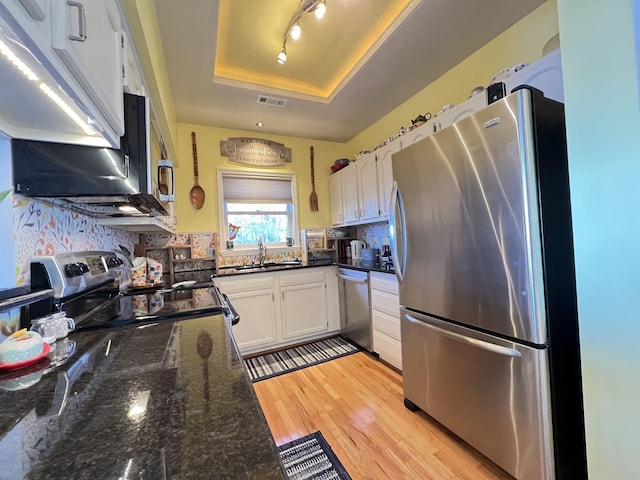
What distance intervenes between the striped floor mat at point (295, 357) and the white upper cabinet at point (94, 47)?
2.17m

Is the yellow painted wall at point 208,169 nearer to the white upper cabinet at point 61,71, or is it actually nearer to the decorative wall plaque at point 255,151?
the decorative wall plaque at point 255,151

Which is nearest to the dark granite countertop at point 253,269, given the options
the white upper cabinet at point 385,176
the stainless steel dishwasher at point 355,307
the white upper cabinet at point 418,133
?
the stainless steel dishwasher at point 355,307

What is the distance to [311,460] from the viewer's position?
142cm

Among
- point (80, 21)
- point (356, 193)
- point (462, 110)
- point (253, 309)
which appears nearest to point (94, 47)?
point (80, 21)

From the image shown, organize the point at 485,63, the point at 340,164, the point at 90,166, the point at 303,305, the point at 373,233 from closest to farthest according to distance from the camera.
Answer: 1. the point at 90,166
2. the point at 485,63
3. the point at 303,305
4. the point at 373,233
5. the point at 340,164

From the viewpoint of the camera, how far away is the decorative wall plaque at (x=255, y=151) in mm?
3174

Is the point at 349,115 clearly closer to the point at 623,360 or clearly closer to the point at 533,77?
the point at 533,77

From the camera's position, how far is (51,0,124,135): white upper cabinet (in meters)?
0.48

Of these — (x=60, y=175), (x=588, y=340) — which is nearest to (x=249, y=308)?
(x=60, y=175)

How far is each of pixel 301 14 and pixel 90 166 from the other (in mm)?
1547

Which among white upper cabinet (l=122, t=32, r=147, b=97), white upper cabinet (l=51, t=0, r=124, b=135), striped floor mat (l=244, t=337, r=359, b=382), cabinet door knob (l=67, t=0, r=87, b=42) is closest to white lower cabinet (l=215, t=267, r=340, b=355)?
striped floor mat (l=244, t=337, r=359, b=382)

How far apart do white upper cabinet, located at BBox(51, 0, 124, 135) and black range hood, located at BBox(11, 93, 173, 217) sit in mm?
172

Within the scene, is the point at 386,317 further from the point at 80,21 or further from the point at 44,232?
the point at 80,21

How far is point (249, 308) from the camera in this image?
8.95 ft
